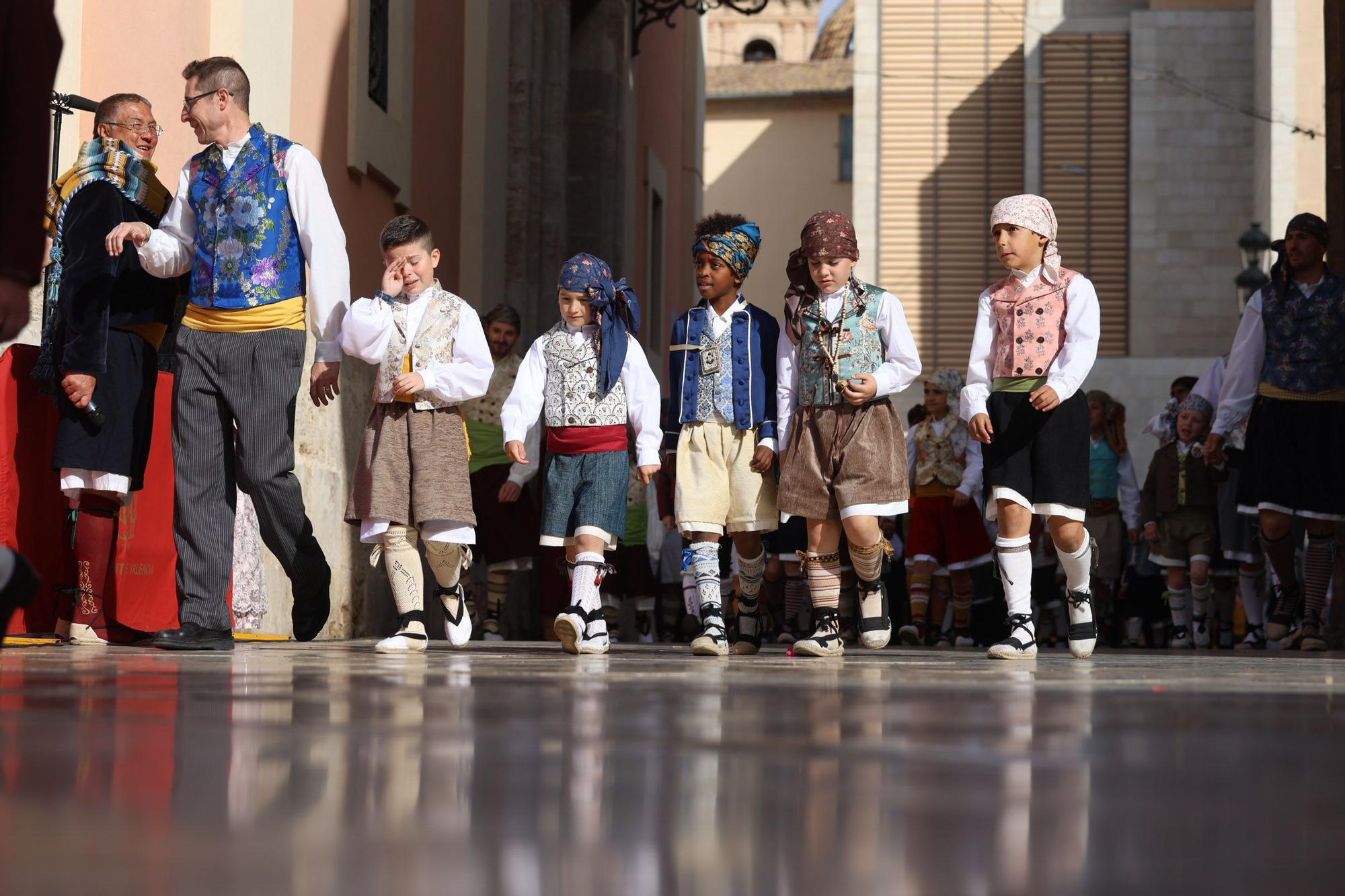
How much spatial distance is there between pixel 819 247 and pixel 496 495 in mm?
4368

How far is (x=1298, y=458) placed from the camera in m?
9.65

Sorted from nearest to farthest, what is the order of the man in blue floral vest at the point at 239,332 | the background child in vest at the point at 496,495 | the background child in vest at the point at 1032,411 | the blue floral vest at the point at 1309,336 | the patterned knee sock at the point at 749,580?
the man in blue floral vest at the point at 239,332, the background child in vest at the point at 1032,411, the patterned knee sock at the point at 749,580, the blue floral vest at the point at 1309,336, the background child in vest at the point at 496,495

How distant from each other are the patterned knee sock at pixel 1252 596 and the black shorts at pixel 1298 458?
2.75 meters

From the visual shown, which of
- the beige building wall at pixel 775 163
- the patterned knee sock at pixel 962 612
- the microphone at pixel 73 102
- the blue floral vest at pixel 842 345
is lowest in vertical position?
the patterned knee sock at pixel 962 612

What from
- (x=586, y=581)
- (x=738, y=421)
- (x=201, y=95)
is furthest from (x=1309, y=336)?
(x=201, y=95)

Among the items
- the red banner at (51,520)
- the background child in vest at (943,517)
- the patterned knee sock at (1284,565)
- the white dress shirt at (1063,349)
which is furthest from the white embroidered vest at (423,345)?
the background child in vest at (943,517)

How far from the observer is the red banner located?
24.8ft

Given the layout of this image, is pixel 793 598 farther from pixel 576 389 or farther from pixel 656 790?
pixel 656 790

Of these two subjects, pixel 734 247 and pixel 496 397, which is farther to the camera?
pixel 496 397

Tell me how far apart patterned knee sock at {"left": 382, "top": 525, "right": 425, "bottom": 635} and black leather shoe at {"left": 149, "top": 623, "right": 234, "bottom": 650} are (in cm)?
92

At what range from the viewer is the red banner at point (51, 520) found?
7.56 metres

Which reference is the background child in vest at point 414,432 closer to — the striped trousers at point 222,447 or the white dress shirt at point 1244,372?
the striped trousers at point 222,447

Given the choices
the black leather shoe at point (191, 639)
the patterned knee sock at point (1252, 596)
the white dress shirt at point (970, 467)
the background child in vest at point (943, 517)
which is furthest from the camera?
the background child in vest at point (943, 517)

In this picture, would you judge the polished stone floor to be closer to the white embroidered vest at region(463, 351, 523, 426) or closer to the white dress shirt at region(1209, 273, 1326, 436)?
the white dress shirt at region(1209, 273, 1326, 436)
